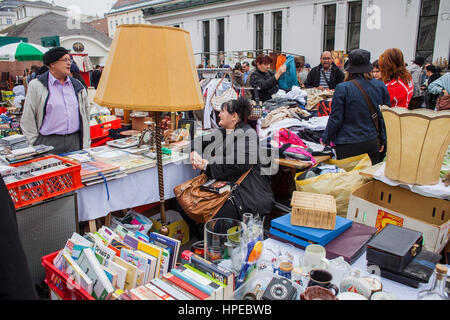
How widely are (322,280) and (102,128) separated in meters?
4.24

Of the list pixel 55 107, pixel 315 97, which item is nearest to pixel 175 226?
pixel 55 107

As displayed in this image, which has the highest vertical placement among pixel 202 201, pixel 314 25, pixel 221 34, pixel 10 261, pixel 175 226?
pixel 221 34

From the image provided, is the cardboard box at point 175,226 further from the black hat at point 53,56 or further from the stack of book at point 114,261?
the black hat at point 53,56

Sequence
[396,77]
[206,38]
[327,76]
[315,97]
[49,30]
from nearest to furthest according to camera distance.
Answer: [396,77] → [315,97] → [327,76] → [206,38] → [49,30]

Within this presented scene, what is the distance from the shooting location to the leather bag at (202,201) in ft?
9.87

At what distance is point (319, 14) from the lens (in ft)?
51.3

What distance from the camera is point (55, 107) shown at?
3.46 meters

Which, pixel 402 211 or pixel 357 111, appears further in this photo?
pixel 357 111

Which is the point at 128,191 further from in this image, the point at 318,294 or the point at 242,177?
the point at 318,294

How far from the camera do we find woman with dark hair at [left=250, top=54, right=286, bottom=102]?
18.3 ft

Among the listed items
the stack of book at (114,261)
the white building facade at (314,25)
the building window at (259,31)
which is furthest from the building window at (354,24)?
the stack of book at (114,261)

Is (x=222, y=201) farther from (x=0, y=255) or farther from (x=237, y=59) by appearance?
(x=237, y=59)

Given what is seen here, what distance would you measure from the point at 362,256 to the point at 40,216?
7.38ft

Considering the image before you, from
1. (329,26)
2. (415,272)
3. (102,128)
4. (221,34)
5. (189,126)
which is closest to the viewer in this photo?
(415,272)
